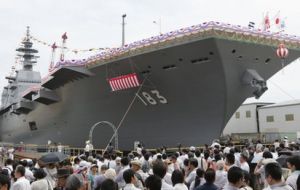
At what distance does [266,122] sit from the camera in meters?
33.0

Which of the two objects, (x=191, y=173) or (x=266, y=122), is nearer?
(x=191, y=173)

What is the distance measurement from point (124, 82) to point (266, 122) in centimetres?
1947

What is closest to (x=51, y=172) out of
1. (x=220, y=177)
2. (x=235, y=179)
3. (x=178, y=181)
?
(x=178, y=181)

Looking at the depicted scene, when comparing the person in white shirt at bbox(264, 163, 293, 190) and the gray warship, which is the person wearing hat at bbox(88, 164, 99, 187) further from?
the gray warship

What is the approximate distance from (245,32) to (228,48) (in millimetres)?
1177

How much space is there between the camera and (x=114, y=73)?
1898 cm

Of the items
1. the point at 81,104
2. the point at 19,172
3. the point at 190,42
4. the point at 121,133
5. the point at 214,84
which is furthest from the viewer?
the point at 81,104

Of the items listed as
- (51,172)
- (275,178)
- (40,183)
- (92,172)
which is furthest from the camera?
(92,172)

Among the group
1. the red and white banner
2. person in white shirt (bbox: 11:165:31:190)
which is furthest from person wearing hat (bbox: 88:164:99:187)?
the red and white banner

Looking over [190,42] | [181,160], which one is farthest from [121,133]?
[181,160]

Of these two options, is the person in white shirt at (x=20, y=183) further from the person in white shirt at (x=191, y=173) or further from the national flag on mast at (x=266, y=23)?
the national flag on mast at (x=266, y=23)

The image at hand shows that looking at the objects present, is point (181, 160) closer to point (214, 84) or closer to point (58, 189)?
point (58, 189)

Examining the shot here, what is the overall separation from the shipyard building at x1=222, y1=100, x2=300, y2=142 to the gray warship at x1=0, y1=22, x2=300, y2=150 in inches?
498

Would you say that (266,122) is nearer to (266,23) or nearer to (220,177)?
(266,23)
